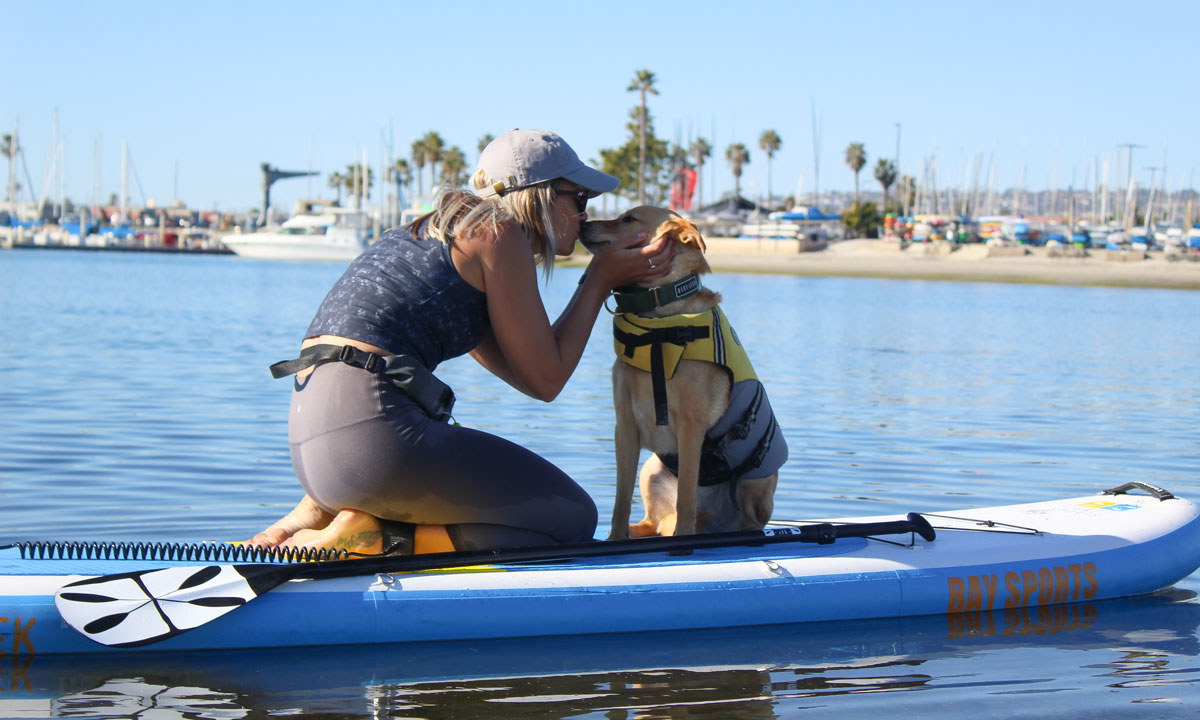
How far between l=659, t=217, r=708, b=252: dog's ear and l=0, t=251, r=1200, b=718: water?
151 centimetres

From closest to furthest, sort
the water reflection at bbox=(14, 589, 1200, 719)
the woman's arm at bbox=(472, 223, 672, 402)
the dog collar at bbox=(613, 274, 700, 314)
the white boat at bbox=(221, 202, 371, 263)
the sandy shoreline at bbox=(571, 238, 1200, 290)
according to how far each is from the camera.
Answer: the water reflection at bbox=(14, 589, 1200, 719)
the woman's arm at bbox=(472, 223, 672, 402)
the dog collar at bbox=(613, 274, 700, 314)
the sandy shoreline at bbox=(571, 238, 1200, 290)
the white boat at bbox=(221, 202, 371, 263)

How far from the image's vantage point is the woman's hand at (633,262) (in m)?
4.34

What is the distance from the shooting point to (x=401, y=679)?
13.0ft

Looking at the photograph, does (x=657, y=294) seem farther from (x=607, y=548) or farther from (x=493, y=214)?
(x=607, y=548)

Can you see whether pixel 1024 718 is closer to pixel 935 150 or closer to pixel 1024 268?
pixel 1024 268

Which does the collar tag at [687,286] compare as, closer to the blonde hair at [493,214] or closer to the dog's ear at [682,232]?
the dog's ear at [682,232]

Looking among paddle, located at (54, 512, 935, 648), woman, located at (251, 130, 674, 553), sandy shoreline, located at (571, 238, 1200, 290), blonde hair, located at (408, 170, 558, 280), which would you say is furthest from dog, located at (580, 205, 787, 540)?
sandy shoreline, located at (571, 238, 1200, 290)

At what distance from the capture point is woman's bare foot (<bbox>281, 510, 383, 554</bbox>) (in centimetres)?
408

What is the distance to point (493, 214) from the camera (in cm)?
386

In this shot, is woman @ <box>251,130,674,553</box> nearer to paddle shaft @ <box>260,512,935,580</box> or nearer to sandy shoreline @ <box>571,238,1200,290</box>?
paddle shaft @ <box>260,512,935,580</box>

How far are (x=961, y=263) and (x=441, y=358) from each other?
56.7 metres

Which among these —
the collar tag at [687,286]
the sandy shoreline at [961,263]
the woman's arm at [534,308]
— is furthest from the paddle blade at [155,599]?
the sandy shoreline at [961,263]

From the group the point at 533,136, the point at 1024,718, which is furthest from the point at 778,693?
the point at 533,136

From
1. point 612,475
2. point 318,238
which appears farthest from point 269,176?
point 612,475
